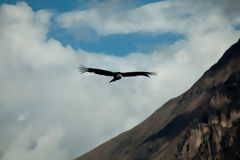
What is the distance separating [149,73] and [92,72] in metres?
6.07

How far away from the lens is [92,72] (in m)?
41.8

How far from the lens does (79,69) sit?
1617 inches

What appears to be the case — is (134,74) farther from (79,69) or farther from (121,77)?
(79,69)

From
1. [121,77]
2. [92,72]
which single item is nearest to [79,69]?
[92,72]

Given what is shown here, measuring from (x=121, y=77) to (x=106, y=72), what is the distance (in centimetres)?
195

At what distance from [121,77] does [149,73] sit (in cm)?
311

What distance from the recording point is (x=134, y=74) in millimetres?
44156

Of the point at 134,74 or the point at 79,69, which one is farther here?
the point at 134,74

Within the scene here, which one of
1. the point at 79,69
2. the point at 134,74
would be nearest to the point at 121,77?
the point at 134,74

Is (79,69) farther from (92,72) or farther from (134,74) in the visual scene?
(134,74)

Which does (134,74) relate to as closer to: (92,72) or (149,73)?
(149,73)

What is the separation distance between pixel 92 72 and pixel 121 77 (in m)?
3.65

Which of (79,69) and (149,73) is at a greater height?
(79,69)

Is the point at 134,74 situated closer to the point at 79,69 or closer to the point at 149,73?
the point at 149,73
